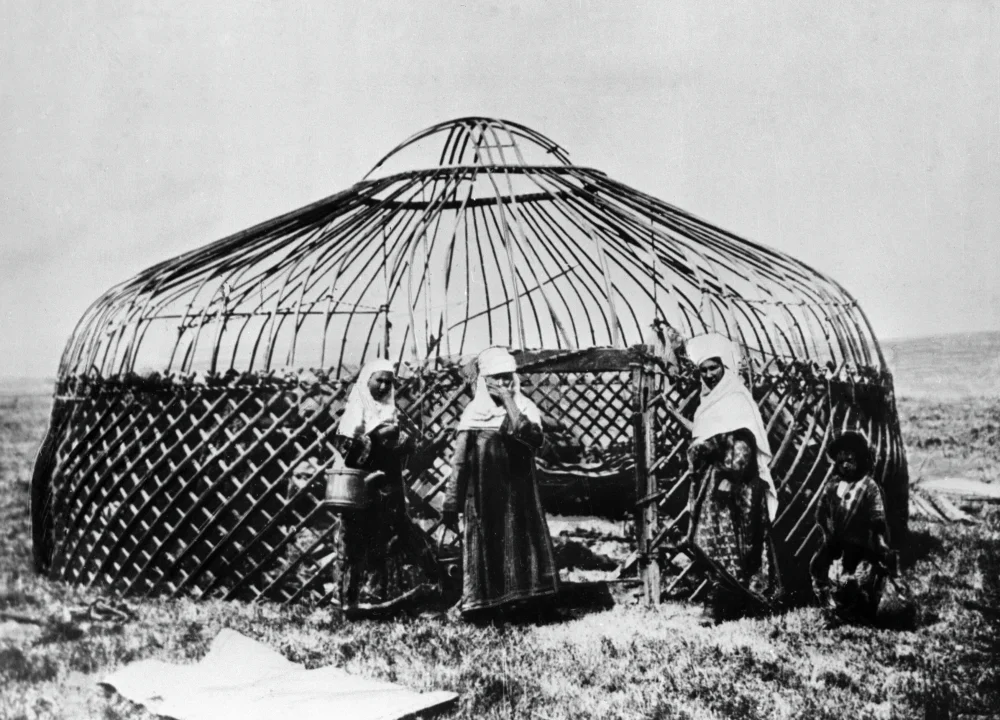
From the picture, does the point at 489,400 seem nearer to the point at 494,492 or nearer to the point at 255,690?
the point at 494,492

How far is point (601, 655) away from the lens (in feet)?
9.58

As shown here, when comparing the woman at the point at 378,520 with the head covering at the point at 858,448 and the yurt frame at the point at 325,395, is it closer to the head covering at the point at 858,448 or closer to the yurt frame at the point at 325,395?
the yurt frame at the point at 325,395

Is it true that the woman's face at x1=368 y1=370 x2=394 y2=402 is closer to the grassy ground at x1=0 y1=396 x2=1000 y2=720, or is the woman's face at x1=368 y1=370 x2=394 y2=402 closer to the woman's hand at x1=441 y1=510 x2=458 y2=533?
the woman's hand at x1=441 y1=510 x2=458 y2=533

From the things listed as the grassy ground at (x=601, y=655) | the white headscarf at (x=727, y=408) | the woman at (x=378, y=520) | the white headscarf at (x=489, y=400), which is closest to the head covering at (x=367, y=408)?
the woman at (x=378, y=520)

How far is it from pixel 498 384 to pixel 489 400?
0.24 feet

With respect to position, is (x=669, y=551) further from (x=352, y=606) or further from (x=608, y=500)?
(x=608, y=500)

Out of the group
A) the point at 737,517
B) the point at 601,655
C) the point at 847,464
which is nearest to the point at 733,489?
the point at 737,517

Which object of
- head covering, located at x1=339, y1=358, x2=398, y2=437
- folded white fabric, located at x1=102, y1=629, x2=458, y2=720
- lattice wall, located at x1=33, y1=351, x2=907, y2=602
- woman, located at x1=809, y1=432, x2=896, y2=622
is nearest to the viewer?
folded white fabric, located at x1=102, y1=629, x2=458, y2=720

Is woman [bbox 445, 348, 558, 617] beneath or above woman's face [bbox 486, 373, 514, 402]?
beneath

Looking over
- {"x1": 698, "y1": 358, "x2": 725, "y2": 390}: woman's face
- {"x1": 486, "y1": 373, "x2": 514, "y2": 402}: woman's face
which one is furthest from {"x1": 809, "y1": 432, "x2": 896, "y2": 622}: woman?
{"x1": 486, "y1": 373, "x2": 514, "y2": 402}: woman's face

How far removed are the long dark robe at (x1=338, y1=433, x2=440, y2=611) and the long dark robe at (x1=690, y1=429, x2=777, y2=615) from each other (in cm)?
119

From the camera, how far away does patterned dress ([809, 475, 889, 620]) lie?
10.2 ft

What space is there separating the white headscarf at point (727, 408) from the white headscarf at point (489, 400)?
671 mm

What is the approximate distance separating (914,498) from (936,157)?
252 cm
